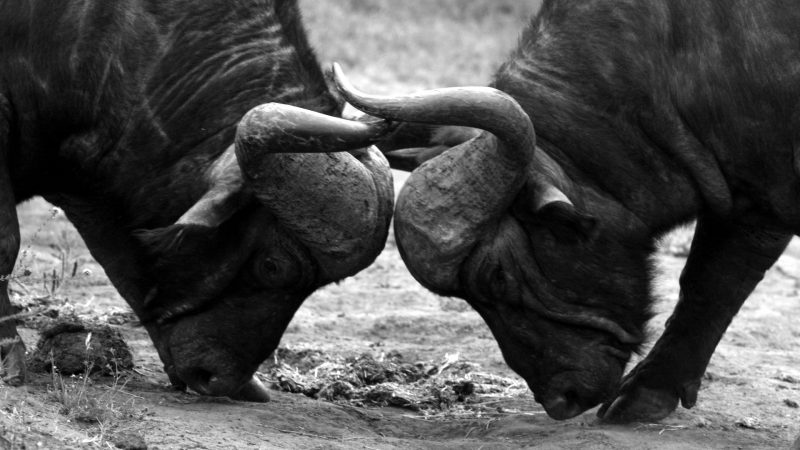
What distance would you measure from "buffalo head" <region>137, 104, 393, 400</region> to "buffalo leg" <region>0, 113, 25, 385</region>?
1.80 ft

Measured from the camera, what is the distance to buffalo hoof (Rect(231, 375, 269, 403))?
268 inches

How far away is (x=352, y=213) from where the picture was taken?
619 cm

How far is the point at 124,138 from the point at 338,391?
5.41ft

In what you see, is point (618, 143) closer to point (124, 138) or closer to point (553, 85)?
point (553, 85)

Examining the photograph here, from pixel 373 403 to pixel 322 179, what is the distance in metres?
1.52

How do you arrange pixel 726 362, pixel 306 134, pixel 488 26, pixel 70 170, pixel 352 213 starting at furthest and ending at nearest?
pixel 488 26 → pixel 726 362 → pixel 70 170 → pixel 352 213 → pixel 306 134

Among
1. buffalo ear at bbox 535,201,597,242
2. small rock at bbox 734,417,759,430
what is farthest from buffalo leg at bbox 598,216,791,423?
buffalo ear at bbox 535,201,597,242

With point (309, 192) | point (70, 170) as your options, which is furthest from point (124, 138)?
point (309, 192)

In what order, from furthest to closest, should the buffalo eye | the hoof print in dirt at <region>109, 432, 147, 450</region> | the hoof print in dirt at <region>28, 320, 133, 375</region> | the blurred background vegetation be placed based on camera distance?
the blurred background vegetation
the hoof print in dirt at <region>28, 320, 133, 375</region>
the buffalo eye
the hoof print in dirt at <region>109, 432, 147, 450</region>

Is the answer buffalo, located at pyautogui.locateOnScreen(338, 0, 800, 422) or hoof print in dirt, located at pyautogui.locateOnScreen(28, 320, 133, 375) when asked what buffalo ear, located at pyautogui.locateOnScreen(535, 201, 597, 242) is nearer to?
buffalo, located at pyautogui.locateOnScreen(338, 0, 800, 422)

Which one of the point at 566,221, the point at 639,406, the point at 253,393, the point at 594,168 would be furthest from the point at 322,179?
the point at 639,406

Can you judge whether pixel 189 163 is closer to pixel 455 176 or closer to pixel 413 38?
pixel 455 176

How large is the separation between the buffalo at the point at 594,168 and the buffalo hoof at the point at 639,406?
33 cm

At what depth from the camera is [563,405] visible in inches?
254
